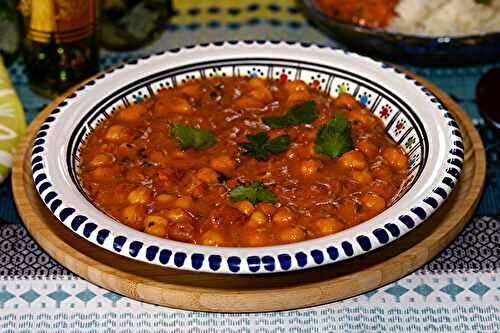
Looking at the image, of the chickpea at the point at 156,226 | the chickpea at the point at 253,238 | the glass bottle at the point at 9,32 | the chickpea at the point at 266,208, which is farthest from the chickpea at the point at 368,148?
the glass bottle at the point at 9,32

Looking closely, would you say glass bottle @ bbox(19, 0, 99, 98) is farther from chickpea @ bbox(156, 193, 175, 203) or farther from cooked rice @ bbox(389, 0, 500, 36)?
cooked rice @ bbox(389, 0, 500, 36)

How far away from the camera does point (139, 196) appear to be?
278cm

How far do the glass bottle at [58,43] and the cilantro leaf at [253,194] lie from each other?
56.4 inches

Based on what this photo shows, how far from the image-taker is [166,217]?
2.66 metres

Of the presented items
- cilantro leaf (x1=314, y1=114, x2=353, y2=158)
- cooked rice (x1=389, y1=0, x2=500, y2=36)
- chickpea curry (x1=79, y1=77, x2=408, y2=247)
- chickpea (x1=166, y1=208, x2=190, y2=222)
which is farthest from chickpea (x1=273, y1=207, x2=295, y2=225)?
cooked rice (x1=389, y1=0, x2=500, y2=36)

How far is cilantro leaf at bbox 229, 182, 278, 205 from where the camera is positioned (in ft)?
9.00

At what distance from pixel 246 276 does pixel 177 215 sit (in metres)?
0.33

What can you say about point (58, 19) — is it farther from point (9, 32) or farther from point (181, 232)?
point (181, 232)

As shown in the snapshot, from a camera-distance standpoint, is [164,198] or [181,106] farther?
[181,106]

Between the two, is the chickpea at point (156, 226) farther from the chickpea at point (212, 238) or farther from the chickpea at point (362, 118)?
the chickpea at point (362, 118)

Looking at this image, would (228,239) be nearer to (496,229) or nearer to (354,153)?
(354,153)

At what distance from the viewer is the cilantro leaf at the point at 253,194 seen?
2742mm

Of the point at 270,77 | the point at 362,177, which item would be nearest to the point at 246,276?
the point at 362,177

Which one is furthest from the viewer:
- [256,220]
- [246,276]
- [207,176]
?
Result: [207,176]
